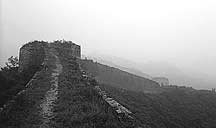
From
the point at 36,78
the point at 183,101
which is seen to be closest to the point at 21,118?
the point at 36,78

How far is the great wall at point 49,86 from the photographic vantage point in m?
10.3

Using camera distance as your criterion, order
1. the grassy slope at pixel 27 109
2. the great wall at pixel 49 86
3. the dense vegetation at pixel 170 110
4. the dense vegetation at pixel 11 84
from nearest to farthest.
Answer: the grassy slope at pixel 27 109
the great wall at pixel 49 86
the dense vegetation at pixel 11 84
the dense vegetation at pixel 170 110

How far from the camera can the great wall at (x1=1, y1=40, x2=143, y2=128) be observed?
33.9ft

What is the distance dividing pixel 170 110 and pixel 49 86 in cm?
1184

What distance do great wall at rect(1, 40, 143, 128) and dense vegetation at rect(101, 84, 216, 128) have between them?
389 centimetres

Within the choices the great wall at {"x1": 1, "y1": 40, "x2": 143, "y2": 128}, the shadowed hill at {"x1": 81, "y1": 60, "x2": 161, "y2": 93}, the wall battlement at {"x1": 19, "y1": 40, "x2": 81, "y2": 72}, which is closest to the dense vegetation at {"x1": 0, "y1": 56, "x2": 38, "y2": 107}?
the great wall at {"x1": 1, "y1": 40, "x2": 143, "y2": 128}

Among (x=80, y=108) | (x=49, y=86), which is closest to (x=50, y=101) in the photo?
(x=80, y=108)

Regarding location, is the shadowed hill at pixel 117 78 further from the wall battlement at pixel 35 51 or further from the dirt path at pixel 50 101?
the dirt path at pixel 50 101

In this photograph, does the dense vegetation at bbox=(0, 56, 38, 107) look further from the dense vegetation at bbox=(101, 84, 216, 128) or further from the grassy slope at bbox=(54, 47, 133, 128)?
the dense vegetation at bbox=(101, 84, 216, 128)

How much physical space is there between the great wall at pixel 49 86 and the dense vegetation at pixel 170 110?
389cm

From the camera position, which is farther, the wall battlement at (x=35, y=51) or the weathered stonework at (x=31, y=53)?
the weathered stonework at (x=31, y=53)

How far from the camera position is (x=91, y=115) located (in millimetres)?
9836

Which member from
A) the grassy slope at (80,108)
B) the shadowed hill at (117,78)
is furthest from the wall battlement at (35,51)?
the grassy slope at (80,108)

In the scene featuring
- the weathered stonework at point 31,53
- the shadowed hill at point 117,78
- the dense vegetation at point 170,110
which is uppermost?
the weathered stonework at point 31,53
